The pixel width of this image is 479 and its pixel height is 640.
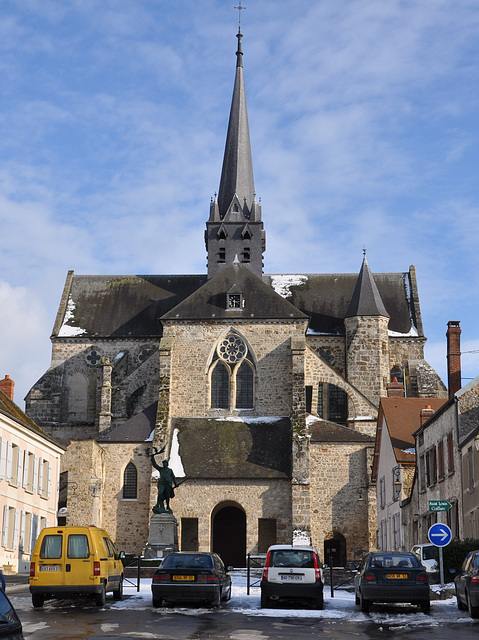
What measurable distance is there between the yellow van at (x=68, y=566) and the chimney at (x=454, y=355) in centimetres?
2231

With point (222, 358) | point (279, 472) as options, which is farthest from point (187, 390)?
point (279, 472)

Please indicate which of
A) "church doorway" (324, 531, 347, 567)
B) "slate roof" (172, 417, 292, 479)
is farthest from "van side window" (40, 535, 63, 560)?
"church doorway" (324, 531, 347, 567)

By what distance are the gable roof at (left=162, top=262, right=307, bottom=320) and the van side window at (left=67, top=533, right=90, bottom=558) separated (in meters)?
26.3

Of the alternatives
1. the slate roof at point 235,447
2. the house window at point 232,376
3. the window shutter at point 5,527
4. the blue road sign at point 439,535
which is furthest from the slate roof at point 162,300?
the blue road sign at point 439,535

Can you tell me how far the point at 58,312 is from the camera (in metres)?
51.5

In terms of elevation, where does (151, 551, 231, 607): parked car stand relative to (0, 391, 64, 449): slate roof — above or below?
below

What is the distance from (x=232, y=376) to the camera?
4300 centimetres

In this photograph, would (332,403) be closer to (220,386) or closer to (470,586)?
(220,386)

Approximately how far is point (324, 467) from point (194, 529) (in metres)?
6.33

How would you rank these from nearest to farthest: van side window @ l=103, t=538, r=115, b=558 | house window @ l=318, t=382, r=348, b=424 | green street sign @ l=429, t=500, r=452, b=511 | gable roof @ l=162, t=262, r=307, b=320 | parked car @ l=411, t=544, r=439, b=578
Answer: van side window @ l=103, t=538, r=115, b=558 < green street sign @ l=429, t=500, r=452, b=511 < parked car @ l=411, t=544, r=439, b=578 < gable roof @ l=162, t=262, r=307, b=320 < house window @ l=318, t=382, r=348, b=424

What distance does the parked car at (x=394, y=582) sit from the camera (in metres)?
16.4

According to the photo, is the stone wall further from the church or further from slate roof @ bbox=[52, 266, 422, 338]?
slate roof @ bbox=[52, 266, 422, 338]

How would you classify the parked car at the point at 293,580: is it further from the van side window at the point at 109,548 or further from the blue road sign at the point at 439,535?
the van side window at the point at 109,548

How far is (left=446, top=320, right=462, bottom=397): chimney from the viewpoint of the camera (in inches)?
1444
